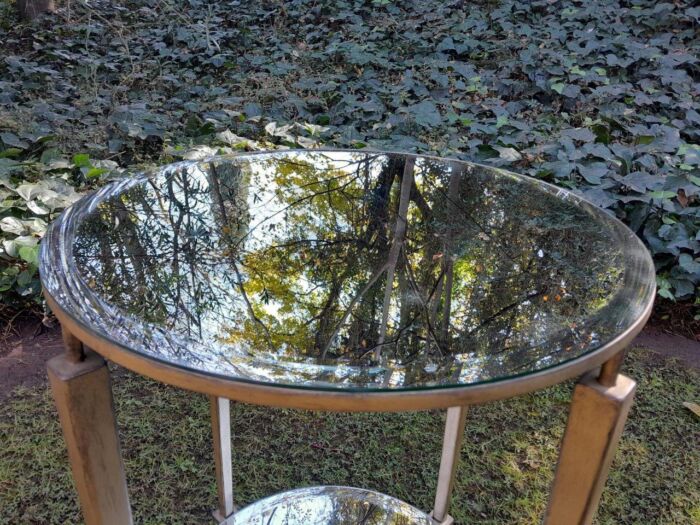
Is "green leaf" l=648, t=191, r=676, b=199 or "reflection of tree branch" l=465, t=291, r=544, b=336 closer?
"reflection of tree branch" l=465, t=291, r=544, b=336

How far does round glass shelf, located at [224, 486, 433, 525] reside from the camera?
1387 mm

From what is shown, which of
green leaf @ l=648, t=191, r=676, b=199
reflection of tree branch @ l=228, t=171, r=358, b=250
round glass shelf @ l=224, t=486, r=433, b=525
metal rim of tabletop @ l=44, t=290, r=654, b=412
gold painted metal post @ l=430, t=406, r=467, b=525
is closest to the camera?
metal rim of tabletop @ l=44, t=290, r=654, b=412

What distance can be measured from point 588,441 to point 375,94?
10.1 feet

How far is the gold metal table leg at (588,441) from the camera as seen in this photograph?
781mm

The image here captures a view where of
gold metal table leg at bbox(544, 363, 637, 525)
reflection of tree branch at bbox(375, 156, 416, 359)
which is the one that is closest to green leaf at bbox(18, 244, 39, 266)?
reflection of tree branch at bbox(375, 156, 416, 359)

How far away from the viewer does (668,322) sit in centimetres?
229

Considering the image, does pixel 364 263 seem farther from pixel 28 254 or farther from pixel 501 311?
pixel 28 254

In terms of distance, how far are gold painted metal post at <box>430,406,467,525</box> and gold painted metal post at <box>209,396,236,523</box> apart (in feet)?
1.51

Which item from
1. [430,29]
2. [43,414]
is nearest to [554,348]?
[43,414]

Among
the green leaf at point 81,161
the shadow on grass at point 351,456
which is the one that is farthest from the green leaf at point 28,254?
the green leaf at point 81,161

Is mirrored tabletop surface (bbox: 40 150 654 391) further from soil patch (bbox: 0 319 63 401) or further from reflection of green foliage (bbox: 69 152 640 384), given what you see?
soil patch (bbox: 0 319 63 401)

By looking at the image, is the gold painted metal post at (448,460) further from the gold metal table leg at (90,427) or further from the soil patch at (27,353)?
the soil patch at (27,353)

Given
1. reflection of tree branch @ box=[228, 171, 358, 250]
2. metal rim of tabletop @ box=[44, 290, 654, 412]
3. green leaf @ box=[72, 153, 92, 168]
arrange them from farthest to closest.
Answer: green leaf @ box=[72, 153, 92, 168], reflection of tree branch @ box=[228, 171, 358, 250], metal rim of tabletop @ box=[44, 290, 654, 412]

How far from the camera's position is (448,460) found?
1313 mm
